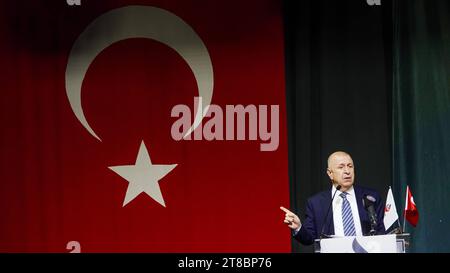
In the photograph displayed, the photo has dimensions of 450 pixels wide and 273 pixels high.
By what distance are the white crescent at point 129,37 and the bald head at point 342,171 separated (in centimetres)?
128

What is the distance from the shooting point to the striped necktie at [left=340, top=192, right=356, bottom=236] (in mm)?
3686

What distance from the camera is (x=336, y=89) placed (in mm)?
4695

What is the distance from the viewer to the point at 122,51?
483 cm

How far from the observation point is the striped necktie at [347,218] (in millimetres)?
3686

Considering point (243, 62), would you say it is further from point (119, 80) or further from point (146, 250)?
point (146, 250)

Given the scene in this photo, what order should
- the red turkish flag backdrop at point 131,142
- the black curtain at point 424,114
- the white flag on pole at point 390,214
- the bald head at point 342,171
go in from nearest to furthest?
1. the white flag on pole at point 390,214
2. the bald head at point 342,171
3. the black curtain at point 424,114
4. the red turkish flag backdrop at point 131,142

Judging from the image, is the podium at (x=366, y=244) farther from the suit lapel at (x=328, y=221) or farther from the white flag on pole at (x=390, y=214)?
the suit lapel at (x=328, y=221)

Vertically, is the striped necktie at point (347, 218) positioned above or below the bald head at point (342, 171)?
below

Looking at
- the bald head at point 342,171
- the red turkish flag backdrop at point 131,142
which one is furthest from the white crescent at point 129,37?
the bald head at point 342,171

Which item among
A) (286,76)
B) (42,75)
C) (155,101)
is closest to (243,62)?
(286,76)

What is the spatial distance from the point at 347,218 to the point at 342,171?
0.94 ft

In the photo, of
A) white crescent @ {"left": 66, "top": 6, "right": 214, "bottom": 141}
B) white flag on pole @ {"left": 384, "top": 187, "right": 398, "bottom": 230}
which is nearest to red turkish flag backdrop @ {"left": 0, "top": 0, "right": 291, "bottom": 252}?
white crescent @ {"left": 66, "top": 6, "right": 214, "bottom": 141}

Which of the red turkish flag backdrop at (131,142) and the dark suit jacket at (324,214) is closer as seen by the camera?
the dark suit jacket at (324,214)

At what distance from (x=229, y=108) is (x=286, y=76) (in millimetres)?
461
